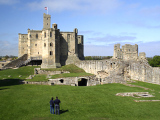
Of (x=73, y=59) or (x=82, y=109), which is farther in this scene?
(x=73, y=59)

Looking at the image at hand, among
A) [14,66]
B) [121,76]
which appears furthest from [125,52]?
[14,66]

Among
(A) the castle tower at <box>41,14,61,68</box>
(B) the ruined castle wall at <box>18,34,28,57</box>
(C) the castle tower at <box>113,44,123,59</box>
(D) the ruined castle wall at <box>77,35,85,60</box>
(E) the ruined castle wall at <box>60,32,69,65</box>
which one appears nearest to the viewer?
(C) the castle tower at <box>113,44,123,59</box>

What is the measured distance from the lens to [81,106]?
48.6 ft

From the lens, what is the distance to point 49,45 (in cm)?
4784

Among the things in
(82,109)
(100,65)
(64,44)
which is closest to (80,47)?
(64,44)

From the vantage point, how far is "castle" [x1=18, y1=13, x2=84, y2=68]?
157ft

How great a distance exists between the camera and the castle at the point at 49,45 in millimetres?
47938

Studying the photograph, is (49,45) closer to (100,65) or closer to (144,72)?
(100,65)

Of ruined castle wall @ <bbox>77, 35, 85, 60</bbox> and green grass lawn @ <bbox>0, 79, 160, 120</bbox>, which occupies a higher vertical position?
ruined castle wall @ <bbox>77, 35, 85, 60</bbox>

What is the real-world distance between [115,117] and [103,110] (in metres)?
1.61

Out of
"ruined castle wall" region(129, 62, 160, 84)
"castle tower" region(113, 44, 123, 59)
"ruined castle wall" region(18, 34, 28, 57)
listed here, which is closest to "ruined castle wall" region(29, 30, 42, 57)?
"ruined castle wall" region(18, 34, 28, 57)

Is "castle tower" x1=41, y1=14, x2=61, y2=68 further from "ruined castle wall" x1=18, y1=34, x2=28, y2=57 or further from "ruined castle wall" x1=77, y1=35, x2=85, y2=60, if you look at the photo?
"ruined castle wall" x1=77, y1=35, x2=85, y2=60

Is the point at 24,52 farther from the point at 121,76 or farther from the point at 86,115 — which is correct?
the point at 86,115

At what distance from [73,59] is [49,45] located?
31.1ft
